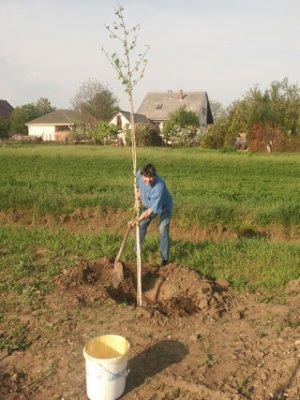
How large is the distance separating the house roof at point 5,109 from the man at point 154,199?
69.9m

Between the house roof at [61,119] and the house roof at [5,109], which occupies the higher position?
the house roof at [5,109]

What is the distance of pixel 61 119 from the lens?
62.1 m

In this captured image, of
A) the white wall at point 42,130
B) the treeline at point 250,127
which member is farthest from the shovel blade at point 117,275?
the white wall at point 42,130

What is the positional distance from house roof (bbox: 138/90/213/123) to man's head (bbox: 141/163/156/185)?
5205 centimetres

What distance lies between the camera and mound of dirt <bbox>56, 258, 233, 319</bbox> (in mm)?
5465

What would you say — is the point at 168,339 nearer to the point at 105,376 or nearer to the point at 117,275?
the point at 105,376

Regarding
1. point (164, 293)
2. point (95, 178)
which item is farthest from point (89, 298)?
point (95, 178)

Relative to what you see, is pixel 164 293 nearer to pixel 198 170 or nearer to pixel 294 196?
pixel 294 196

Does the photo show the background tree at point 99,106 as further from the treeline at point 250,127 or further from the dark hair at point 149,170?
the dark hair at point 149,170

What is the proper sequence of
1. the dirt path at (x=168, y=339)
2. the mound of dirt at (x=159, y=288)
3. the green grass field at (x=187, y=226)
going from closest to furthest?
1. the dirt path at (x=168, y=339)
2. the mound of dirt at (x=159, y=288)
3. the green grass field at (x=187, y=226)

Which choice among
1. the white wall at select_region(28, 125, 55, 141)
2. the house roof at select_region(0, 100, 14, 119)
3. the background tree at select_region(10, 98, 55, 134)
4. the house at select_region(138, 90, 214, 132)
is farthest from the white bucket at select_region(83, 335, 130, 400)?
the house roof at select_region(0, 100, 14, 119)

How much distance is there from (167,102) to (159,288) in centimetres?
5517

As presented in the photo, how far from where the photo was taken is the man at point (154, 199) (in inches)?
247

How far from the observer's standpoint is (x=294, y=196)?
41.2 feet
